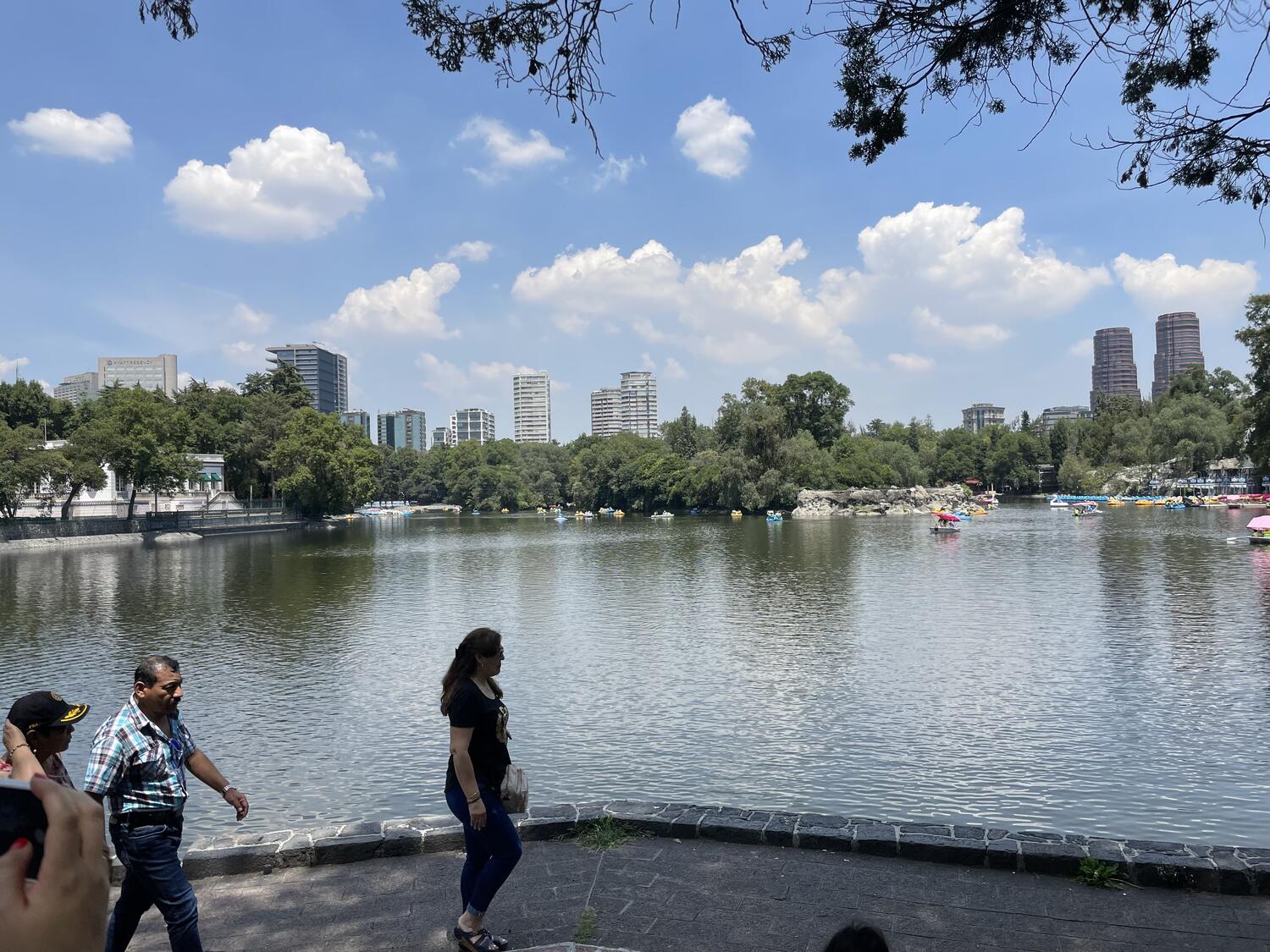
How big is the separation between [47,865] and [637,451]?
390ft

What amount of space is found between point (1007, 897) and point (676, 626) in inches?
623

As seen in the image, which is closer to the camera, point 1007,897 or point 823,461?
point 1007,897

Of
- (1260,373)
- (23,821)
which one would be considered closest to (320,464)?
(1260,373)

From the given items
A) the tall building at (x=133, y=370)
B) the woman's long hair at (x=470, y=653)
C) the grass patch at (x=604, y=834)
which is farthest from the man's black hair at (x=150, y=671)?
the tall building at (x=133, y=370)

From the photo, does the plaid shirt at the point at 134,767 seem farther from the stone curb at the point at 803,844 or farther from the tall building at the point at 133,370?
the tall building at the point at 133,370

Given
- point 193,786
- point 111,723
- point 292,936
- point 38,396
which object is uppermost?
point 38,396

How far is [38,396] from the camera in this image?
74562mm

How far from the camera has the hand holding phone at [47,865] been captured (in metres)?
1.39

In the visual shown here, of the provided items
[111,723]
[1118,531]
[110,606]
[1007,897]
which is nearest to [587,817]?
[1007,897]

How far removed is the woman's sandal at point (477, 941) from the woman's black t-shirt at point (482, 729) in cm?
75

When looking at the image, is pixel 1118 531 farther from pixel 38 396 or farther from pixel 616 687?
pixel 38 396

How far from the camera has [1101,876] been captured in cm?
559

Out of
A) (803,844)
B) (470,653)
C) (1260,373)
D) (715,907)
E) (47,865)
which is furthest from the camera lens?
(1260,373)

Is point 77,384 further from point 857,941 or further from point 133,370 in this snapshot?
point 857,941
